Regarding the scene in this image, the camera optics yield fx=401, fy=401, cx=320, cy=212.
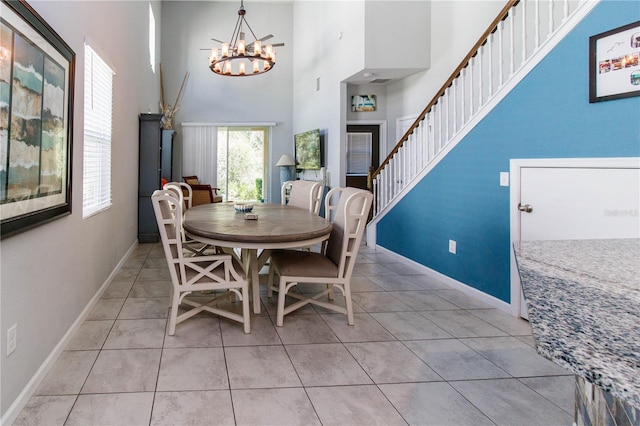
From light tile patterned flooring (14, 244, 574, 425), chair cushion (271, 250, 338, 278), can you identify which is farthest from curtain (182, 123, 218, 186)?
chair cushion (271, 250, 338, 278)

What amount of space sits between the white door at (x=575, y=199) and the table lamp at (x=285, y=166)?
19.1 ft

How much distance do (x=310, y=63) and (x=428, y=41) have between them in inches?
112

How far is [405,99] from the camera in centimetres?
668

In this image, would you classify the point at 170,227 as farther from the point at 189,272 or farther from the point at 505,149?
the point at 505,149

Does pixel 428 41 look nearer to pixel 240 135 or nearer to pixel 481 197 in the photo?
pixel 481 197

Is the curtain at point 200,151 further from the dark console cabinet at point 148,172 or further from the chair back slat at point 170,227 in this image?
the chair back slat at point 170,227

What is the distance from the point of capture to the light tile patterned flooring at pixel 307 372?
70.2 inches

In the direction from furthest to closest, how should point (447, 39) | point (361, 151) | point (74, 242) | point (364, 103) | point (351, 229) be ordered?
1. point (361, 151)
2. point (364, 103)
3. point (447, 39)
4. point (351, 229)
5. point (74, 242)

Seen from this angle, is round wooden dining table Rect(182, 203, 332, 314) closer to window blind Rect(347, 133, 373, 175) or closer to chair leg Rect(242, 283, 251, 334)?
chair leg Rect(242, 283, 251, 334)

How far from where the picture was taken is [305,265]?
9.56ft

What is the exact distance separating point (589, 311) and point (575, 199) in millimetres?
2332

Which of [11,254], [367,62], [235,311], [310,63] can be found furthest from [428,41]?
[11,254]

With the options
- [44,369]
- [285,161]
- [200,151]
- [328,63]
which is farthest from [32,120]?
[200,151]

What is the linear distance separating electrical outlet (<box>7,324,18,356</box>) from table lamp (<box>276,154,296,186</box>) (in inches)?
272
